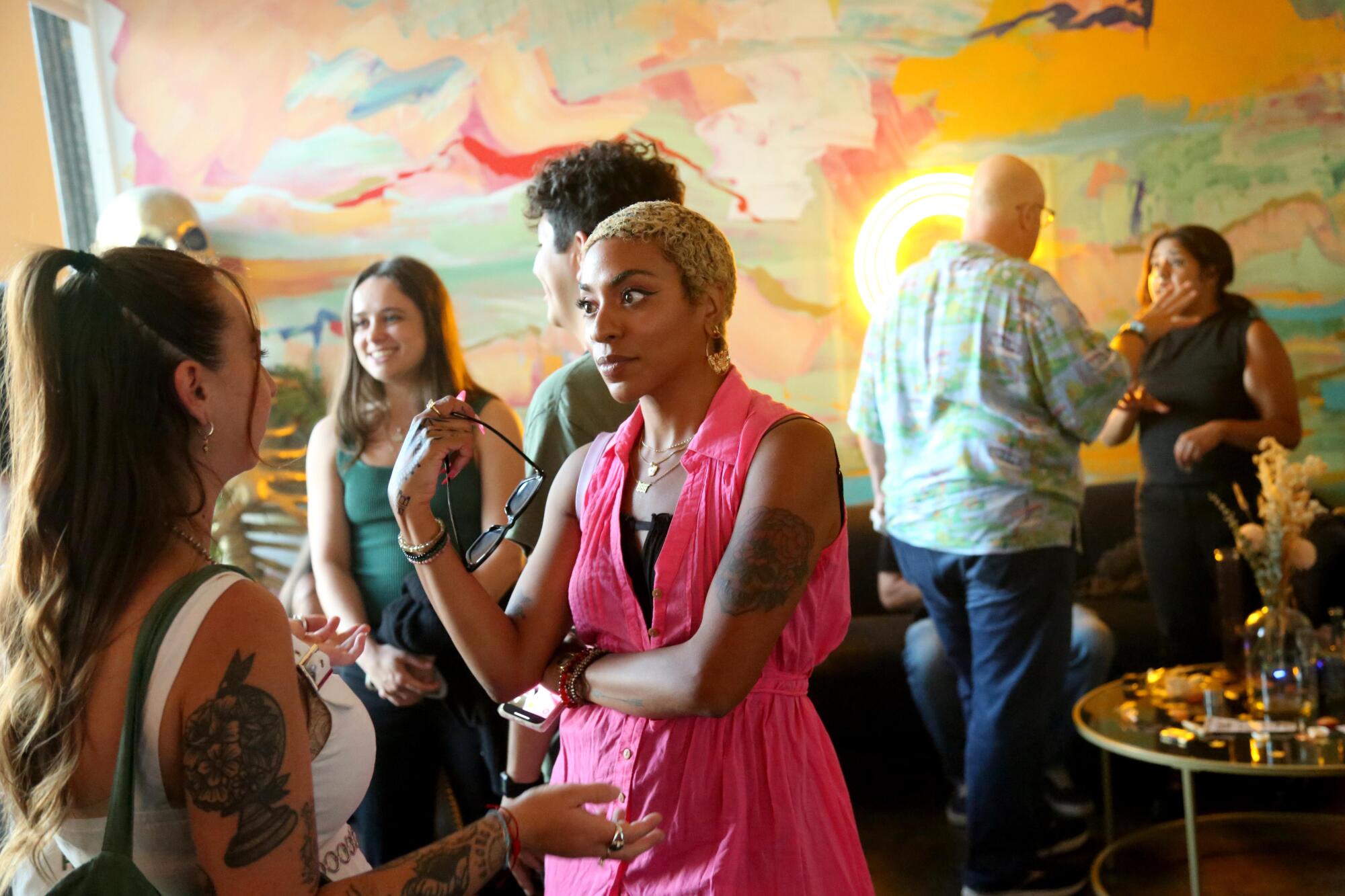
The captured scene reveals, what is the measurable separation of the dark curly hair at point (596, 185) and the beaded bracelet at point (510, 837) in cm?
104

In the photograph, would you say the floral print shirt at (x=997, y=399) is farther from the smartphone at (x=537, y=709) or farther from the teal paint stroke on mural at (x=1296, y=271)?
the teal paint stroke on mural at (x=1296, y=271)

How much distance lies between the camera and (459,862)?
1106 millimetres

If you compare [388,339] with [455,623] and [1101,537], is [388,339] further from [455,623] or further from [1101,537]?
[1101,537]

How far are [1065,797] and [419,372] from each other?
2493 millimetres

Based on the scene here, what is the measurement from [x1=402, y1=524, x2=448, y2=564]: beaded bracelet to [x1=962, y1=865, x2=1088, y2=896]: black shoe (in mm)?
2105

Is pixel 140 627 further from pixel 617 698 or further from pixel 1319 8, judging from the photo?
pixel 1319 8

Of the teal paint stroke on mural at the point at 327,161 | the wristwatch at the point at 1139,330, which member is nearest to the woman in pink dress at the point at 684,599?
the wristwatch at the point at 1139,330

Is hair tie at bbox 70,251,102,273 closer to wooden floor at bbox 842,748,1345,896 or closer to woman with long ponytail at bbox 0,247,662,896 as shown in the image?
woman with long ponytail at bbox 0,247,662,896

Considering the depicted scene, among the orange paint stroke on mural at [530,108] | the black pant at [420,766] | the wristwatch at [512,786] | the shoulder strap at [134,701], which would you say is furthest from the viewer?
the orange paint stroke on mural at [530,108]

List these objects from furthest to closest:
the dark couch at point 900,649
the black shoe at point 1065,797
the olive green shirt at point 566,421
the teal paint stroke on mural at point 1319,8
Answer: the teal paint stroke on mural at point 1319,8 → the dark couch at point 900,649 → the black shoe at point 1065,797 → the olive green shirt at point 566,421

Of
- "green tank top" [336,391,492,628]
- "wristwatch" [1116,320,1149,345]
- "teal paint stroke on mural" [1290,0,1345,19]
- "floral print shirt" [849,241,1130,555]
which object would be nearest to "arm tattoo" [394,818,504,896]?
"green tank top" [336,391,492,628]

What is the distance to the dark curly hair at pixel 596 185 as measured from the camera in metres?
1.87

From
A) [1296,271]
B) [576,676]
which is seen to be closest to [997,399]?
[576,676]

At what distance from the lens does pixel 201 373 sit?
1118mm
